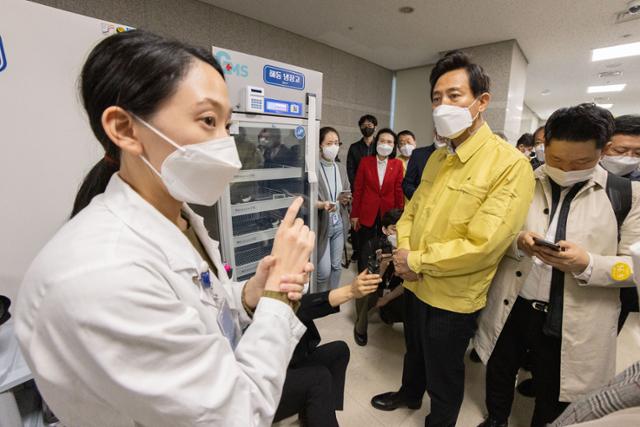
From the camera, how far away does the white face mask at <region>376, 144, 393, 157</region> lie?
2992 millimetres

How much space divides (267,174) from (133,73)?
1542 mm

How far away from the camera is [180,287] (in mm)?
591

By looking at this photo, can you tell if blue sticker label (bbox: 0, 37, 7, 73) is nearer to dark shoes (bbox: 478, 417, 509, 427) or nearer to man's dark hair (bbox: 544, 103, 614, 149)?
man's dark hair (bbox: 544, 103, 614, 149)

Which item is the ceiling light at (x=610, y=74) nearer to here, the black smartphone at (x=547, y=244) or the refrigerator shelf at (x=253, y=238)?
the black smartphone at (x=547, y=244)

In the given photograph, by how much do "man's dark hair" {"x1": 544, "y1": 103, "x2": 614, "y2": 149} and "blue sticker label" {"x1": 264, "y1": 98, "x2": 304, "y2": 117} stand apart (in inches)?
56.9

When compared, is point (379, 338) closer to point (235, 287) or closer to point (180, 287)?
point (235, 287)

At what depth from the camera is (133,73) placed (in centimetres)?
59

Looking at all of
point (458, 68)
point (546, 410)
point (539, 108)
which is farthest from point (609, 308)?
point (539, 108)

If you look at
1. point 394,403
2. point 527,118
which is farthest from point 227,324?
point 527,118

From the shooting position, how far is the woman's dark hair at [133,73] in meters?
0.59

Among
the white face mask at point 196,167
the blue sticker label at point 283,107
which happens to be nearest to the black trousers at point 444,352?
the white face mask at point 196,167

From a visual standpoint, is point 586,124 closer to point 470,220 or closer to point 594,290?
point 470,220

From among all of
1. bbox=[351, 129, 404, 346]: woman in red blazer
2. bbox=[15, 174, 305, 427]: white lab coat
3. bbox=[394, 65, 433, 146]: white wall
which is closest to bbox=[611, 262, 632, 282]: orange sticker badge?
bbox=[15, 174, 305, 427]: white lab coat

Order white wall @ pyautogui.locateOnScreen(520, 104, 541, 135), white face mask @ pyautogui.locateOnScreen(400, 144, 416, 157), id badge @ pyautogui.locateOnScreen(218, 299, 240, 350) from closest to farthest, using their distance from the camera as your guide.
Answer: id badge @ pyautogui.locateOnScreen(218, 299, 240, 350)
white face mask @ pyautogui.locateOnScreen(400, 144, 416, 157)
white wall @ pyautogui.locateOnScreen(520, 104, 541, 135)
